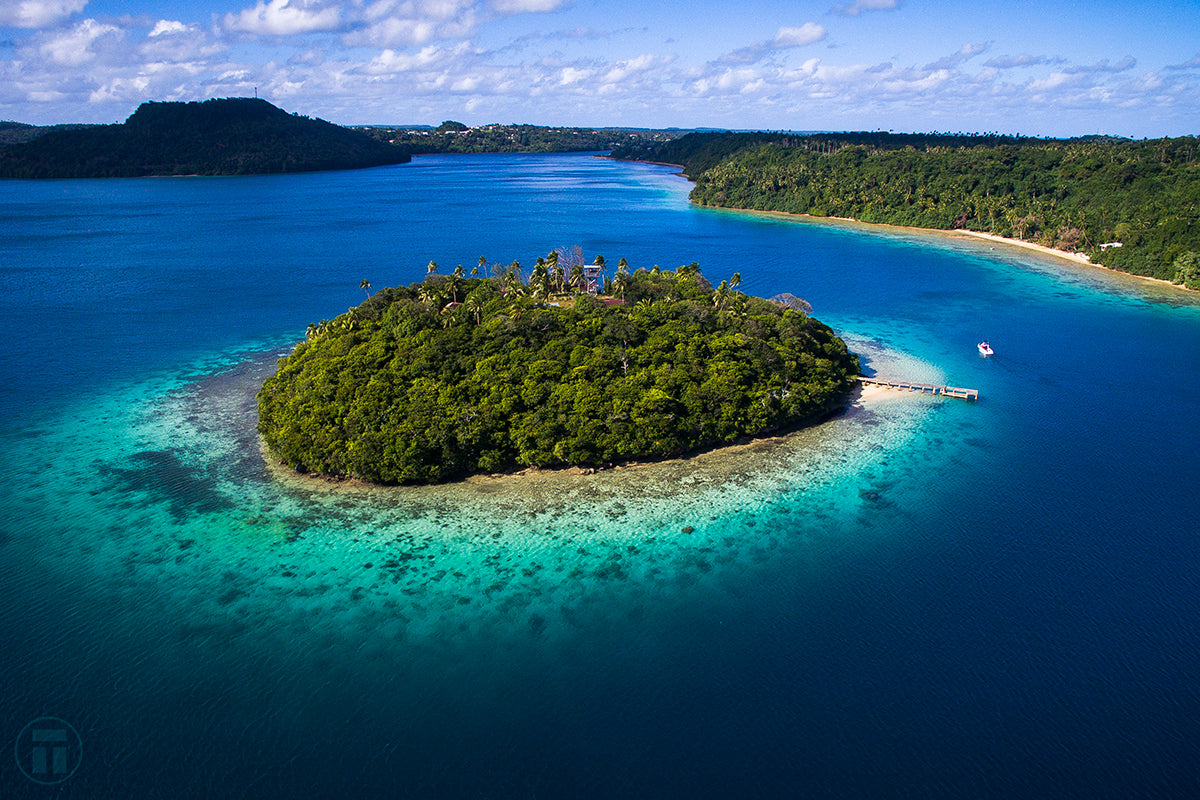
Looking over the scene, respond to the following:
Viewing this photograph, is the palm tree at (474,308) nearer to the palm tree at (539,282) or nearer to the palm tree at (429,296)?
the palm tree at (429,296)

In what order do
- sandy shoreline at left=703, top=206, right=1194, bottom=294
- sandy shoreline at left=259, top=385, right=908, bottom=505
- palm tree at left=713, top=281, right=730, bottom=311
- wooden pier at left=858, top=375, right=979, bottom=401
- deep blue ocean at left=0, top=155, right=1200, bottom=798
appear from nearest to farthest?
deep blue ocean at left=0, top=155, right=1200, bottom=798 → sandy shoreline at left=259, top=385, right=908, bottom=505 → wooden pier at left=858, top=375, right=979, bottom=401 → palm tree at left=713, top=281, right=730, bottom=311 → sandy shoreline at left=703, top=206, right=1194, bottom=294

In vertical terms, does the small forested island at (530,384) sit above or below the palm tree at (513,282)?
below

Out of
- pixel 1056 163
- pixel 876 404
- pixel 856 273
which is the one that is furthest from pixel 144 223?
pixel 1056 163

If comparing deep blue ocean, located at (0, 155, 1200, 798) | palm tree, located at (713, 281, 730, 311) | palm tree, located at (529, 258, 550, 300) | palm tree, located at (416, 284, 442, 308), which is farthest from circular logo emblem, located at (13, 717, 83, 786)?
palm tree, located at (713, 281, 730, 311)

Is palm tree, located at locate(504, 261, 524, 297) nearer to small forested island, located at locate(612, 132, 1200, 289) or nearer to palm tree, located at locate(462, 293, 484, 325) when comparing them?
palm tree, located at locate(462, 293, 484, 325)

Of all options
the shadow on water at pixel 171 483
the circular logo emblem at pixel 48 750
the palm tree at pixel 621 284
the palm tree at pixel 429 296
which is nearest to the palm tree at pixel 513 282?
the palm tree at pixel 429 296

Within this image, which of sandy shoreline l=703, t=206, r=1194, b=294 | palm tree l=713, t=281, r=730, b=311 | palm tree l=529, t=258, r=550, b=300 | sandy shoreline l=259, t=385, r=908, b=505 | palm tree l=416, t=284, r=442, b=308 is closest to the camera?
sandy shoreline l=259, t=385, r=908, b=505
